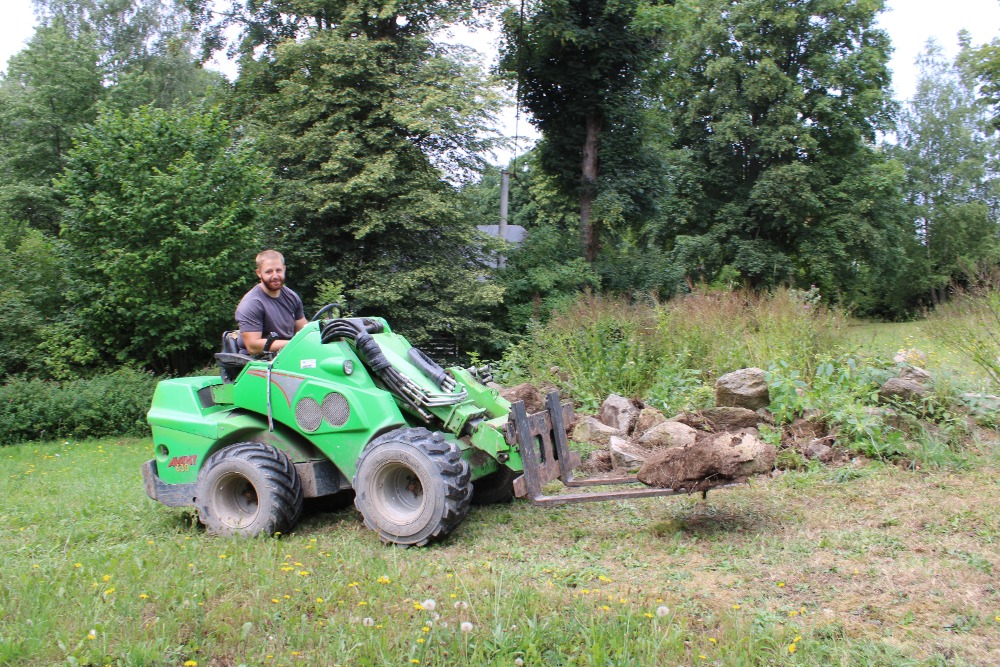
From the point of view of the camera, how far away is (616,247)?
28750 millimetres

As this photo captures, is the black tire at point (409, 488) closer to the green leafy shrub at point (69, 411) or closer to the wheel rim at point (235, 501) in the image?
the wheel rim at point (235, 501)

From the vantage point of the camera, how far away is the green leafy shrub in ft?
45.3

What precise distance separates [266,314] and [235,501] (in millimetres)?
1387

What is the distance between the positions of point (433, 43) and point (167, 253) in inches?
370

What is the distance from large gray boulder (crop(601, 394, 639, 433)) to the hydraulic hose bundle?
294 cm

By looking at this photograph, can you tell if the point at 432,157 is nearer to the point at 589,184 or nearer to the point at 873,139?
the point at 589,184

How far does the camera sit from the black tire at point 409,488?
5.13 metres

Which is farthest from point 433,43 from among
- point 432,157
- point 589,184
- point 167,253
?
point 167,253

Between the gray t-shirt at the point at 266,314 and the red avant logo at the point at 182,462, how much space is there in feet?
2.99

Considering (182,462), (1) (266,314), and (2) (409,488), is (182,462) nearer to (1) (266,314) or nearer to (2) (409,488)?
(1) (266,314)

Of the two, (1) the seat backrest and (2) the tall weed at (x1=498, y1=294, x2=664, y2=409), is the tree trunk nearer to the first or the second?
(2) the tall weed at (x1=498, y1=294, x2=664, y2=409)

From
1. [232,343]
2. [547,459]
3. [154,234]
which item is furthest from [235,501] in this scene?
[154,234]

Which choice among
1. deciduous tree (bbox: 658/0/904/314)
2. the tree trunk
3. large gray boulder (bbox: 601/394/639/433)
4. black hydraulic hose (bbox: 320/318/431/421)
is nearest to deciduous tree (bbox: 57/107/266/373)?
large gray boulder (bbox: 601/394/639/433)

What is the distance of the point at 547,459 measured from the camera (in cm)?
561
